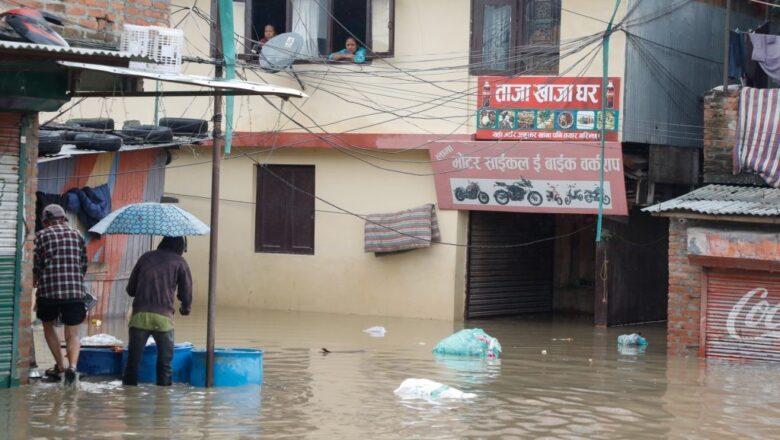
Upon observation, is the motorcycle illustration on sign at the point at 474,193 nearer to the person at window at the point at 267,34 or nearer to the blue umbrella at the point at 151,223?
the person at window at the point at 267,34

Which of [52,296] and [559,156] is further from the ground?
[559,156]

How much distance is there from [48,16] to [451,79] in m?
10.1

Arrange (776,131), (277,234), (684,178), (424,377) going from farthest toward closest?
(277,234), (684,178), (776,131), (424,377)

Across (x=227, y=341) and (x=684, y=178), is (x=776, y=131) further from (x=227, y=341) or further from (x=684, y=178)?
(x=227, y=341)

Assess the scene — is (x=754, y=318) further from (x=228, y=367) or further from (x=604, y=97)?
(x=228, y=367)

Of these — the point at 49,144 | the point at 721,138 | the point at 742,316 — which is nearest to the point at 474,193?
the point at 721,138

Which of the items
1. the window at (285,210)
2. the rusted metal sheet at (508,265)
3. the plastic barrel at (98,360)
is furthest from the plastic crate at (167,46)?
the window at (285,210)

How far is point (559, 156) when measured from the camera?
19219mm

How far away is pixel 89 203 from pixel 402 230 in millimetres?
5560

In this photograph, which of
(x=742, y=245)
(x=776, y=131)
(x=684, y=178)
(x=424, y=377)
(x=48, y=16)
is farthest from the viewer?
(x=684, y=178)

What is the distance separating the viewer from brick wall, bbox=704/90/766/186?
56.7 ft

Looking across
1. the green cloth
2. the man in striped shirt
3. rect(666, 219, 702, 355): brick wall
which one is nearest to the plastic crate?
the man in striped shirt

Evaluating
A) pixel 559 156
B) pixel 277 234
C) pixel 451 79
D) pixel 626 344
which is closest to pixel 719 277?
pixel 626 344

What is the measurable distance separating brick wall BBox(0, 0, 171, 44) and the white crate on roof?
25.2 inches
